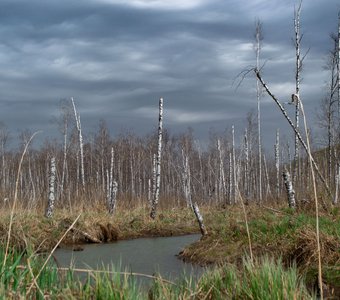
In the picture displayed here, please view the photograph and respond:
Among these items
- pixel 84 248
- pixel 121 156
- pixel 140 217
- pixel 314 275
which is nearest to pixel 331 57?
pixel 140 217

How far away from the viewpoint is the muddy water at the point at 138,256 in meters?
9.95

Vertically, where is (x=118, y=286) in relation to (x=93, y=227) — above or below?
above

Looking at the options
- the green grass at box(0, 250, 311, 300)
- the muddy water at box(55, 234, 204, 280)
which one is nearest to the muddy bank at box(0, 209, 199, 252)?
the muddy water at box(55, 234, 204, 280)

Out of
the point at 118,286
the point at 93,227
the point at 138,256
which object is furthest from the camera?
the point at 93,227

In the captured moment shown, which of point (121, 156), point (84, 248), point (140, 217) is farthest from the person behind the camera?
point (121, 156)

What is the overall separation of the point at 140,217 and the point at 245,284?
48.1ft

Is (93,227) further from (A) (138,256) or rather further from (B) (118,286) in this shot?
(B) (118,286)

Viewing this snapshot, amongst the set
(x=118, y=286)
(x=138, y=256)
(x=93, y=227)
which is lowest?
(x=138, y=256)

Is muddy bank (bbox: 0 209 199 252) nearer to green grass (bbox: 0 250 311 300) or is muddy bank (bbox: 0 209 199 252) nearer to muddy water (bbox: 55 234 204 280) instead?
muddy water (bbox: 55 234 204 280)

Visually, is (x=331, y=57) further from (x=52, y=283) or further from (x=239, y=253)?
(x=52, y=283)

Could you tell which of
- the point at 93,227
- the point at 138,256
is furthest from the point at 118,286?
the point at 93,227

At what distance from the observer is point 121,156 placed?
58.2 m

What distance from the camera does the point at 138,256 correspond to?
12.1 metres

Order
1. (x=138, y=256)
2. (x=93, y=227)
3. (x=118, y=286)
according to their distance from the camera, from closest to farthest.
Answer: (x=118, y=286) < (x=138, y=256) < (x=93, y=227)
